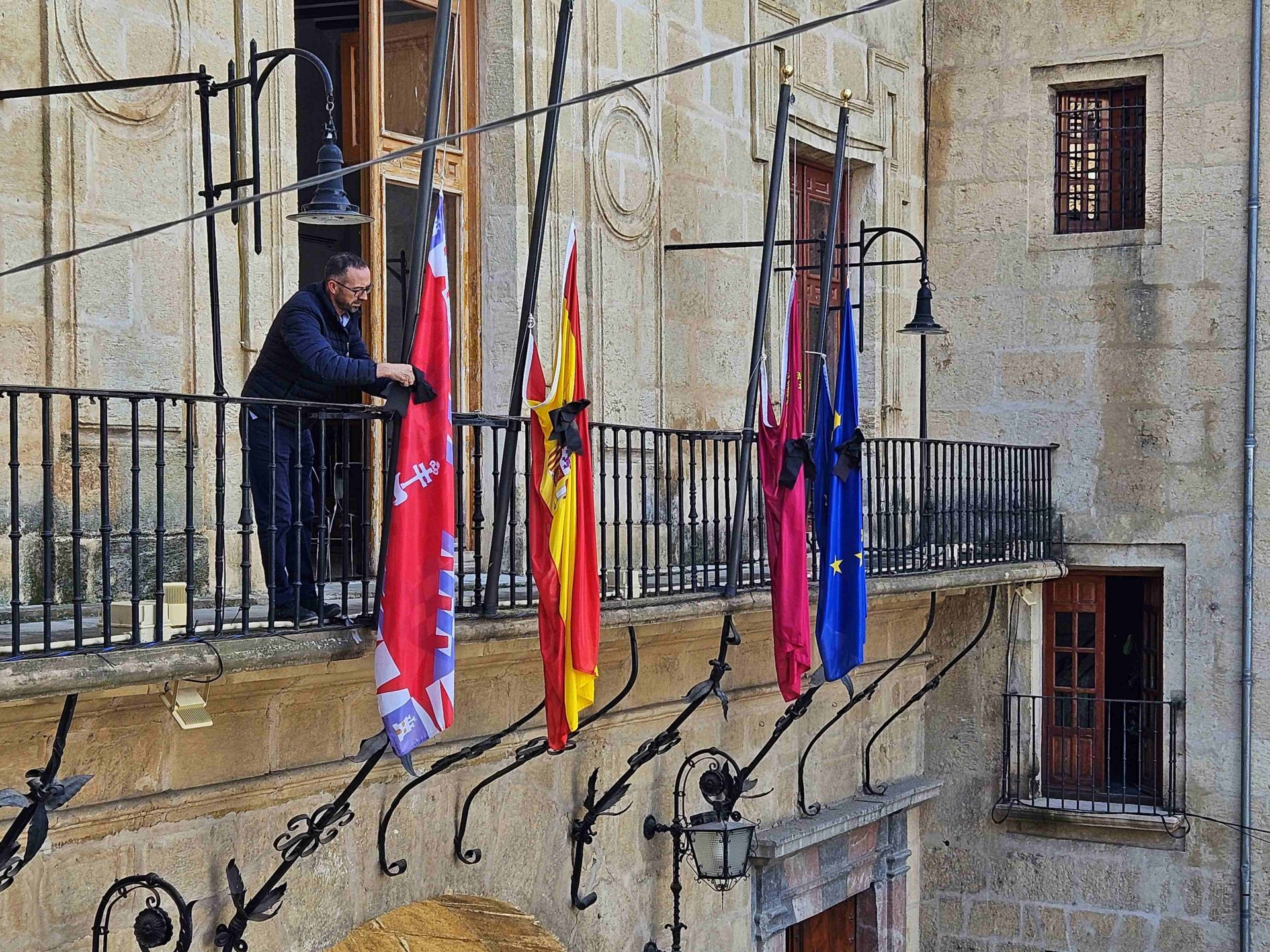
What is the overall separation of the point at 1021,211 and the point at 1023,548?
2490 millimetres

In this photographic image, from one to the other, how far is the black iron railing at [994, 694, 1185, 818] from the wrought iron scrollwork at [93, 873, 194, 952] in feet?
25.2

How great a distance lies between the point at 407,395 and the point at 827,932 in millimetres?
6959

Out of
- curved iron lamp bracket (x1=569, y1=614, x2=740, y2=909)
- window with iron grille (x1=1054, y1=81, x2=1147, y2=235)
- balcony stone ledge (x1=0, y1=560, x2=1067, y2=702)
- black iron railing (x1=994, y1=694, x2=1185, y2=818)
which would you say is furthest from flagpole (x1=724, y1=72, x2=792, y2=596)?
window with iron grille (x1=1054, y1=81, x2=1147, y2=235)

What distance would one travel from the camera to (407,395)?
21.1 ft

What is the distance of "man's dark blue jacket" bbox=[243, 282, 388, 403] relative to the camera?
6285 millimetres

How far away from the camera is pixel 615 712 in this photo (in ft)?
30.1

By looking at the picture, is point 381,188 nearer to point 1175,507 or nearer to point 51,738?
point 51,738

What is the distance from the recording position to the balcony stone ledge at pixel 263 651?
17.2 ft

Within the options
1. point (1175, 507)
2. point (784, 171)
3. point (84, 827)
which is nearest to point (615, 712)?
point (84, 827)

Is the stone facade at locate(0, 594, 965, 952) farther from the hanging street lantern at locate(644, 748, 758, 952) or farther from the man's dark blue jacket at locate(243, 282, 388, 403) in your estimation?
the man's dark blue jacket at locate(243, 282, 388, 403)

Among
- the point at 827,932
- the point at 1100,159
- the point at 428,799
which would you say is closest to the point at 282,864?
the point at 428,799

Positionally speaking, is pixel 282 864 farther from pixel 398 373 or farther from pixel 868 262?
pixel 868 262

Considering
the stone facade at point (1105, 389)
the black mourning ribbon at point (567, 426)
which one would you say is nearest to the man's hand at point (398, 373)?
the black mourning ribbon at point (567, 426)

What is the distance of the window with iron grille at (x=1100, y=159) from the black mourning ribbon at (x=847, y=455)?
4.57 metres
